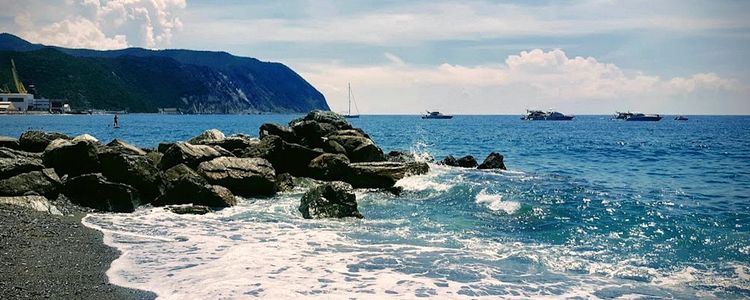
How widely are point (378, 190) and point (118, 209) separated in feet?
35.4

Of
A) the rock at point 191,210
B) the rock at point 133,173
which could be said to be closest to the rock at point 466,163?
the rock at point 133,173

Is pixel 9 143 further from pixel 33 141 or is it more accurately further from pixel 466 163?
pixel 466 163

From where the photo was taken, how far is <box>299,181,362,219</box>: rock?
17875mm

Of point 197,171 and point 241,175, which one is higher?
point 197,171

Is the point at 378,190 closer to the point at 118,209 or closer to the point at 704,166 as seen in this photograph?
the point at 118,209

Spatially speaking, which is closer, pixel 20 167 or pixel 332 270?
pixel 332 270

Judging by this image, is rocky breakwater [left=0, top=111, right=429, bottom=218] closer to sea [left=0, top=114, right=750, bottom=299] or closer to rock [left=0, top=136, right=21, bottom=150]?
rock [left=0, top=136, right=21, bottom=150]

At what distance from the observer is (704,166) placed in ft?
128

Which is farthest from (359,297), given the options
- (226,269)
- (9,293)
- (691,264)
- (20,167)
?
(20,167)

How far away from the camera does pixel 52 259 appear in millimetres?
11141

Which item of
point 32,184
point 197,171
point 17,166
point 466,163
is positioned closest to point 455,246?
point 197,171

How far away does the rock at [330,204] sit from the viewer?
17875 millimetres

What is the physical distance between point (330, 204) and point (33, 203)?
8.78m

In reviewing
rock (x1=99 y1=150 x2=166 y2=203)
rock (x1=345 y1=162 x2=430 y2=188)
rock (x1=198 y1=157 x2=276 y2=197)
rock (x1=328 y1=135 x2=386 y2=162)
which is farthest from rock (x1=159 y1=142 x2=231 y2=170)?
rock (x1=328 y1=135 x2=386 y2=162)
